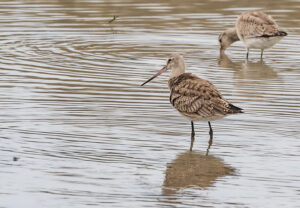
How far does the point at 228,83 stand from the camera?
47.5 feet

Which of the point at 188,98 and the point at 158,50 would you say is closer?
the point at 188,98

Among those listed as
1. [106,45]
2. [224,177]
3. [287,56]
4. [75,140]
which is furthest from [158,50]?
[224,177]

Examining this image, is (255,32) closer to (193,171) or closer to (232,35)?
(232,35)

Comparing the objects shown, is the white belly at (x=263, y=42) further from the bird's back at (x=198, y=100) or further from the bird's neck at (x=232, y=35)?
the bird's back at (x=198, y=100)

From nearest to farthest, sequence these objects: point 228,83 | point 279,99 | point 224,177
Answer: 1. point 224,177
2. point 279,99
3. point 228,83

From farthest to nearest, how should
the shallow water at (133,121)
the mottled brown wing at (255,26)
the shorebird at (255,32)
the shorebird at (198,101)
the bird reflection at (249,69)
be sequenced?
the mottled brown wing at (255,26), the shorebird at (255,32), the bird reflection at (249,69), the shorebird at (198,101), the shallow water at (133,121)

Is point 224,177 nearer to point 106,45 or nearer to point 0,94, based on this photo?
point 0,94

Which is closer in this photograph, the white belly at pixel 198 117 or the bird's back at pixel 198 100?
the bird's back at pixel 198 100

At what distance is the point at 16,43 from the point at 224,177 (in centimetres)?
993

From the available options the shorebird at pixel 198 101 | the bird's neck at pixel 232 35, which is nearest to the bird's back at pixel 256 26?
the bird's neck at pixel 232 35

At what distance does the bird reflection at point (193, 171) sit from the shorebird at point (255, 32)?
768cm

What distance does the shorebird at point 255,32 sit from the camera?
1739 cm

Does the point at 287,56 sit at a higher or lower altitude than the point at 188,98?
lower

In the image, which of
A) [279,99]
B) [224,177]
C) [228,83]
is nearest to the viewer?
[224,177]
